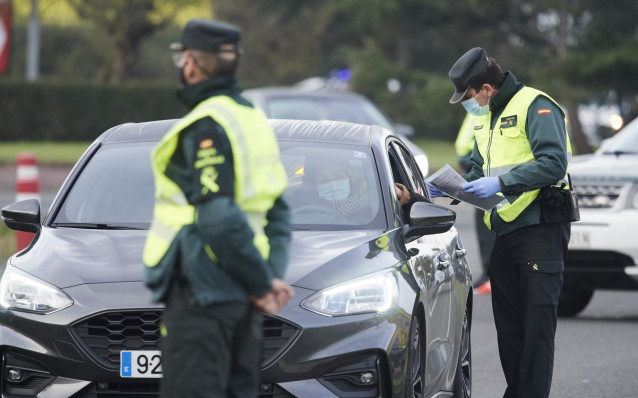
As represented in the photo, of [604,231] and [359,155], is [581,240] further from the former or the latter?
[359,155]

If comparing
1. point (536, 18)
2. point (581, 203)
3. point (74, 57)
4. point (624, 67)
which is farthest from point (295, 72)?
point (581, 203)

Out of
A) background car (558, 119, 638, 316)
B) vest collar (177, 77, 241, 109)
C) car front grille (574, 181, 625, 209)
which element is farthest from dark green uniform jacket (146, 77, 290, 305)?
car front grille (574, 181, 625, 209)

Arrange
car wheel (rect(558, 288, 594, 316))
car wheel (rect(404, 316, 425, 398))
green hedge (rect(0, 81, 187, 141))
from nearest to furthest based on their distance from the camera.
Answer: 1. car wheel (rect(404, 316, 425, 398))
2. car wheel (rect(558, 288, 594, 316))
3. green hedge (rect(0, 81, 187, 141))

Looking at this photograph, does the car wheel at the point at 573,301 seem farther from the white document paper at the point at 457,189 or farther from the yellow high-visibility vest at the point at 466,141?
the white document paper at the point at 457,189

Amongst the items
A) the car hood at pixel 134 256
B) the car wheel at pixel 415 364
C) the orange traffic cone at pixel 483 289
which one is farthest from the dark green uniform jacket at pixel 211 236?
the orange traffic cone at pixel 483 289

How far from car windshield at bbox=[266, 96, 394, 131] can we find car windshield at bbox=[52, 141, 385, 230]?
35.1 feet

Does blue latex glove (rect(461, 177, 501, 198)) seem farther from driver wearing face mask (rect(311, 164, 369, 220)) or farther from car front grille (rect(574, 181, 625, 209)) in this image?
car front grille (rect(574, 181, 625, 209))

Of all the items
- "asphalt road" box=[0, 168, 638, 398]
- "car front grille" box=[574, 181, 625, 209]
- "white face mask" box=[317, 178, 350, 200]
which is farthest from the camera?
"car front grille" box=[574, 181, 625, 209]

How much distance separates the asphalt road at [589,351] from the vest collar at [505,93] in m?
1.84

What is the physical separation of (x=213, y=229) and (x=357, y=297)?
1.92m

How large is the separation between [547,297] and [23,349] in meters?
2.52

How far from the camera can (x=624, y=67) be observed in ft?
101

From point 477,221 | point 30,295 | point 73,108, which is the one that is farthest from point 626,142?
point 73,108

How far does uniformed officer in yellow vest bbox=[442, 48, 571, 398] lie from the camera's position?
6.74 m
